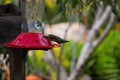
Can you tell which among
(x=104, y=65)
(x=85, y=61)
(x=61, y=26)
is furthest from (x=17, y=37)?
(x=61, y=26)

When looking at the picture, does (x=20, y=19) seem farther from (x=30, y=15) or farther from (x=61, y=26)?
(x=61, y=26)

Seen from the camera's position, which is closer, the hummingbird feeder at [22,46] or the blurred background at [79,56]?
the hummingbird feeder at [22,46]

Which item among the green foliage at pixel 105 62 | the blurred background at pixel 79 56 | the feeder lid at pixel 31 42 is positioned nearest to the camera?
the feeder lid at pixel 31 42

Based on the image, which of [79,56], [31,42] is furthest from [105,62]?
[31,42]

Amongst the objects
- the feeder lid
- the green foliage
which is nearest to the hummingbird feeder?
the feeder lid

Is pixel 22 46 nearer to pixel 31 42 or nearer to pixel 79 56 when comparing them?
pixel 31 42

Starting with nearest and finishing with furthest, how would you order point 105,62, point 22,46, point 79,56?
point 22,46
point 79,56
point 105,62

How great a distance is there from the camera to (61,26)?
7.54m

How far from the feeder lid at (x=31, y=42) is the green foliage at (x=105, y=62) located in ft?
15.0

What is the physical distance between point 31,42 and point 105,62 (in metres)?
4.83

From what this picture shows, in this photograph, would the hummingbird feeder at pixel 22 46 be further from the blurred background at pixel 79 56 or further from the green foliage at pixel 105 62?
the green foliage at pixel 105 62

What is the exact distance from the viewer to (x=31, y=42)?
1598 millimetres

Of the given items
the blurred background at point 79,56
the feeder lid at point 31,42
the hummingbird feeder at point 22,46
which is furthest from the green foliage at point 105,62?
the feeder lid at point 31,42

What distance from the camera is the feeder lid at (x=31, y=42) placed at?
157cm
